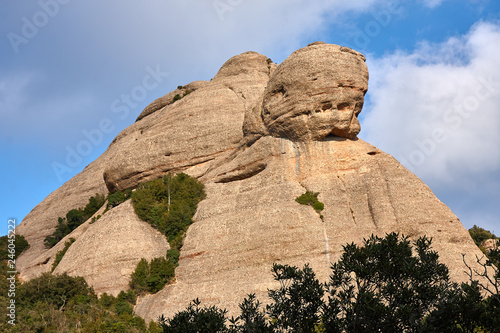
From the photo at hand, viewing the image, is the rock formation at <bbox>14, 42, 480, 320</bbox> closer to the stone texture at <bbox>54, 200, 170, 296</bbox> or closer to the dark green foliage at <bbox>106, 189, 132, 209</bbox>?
the stone texture at <bbox>54, 200, 170, 296</bbox>

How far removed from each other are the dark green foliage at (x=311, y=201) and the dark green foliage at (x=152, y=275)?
10321mm

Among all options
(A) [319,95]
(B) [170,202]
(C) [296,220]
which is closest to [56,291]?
(B) [170,202]

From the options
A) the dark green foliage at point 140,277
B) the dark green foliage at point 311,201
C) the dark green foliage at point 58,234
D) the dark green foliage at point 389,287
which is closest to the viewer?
the dark green foliage at point 389,287

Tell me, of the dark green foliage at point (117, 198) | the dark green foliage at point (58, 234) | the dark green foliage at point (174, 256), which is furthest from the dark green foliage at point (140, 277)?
the dark green foliage at point (58, 234)

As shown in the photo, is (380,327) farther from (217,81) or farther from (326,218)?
(217,81)

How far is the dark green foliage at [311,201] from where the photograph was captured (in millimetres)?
39938

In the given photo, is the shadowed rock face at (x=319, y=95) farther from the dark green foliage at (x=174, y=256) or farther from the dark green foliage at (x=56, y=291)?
the dark green foliage at (x=56, y=291)

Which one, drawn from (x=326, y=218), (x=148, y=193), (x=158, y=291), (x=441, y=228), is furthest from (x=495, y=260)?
(x=148, y=193)

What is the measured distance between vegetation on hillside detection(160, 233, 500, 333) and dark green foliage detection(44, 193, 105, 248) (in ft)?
145

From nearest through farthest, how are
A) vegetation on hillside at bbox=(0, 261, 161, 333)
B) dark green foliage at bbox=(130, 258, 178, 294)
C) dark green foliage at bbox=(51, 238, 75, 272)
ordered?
vegetation on hillside at bbox=(0, 261, 161, 333)
dark green foliage at bbox=(130, 258, 178, 294)
dark green foliage at bbox=(51, 238, 75, 272)

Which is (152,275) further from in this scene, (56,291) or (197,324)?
(197,324)

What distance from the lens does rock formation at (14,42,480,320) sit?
3691cm

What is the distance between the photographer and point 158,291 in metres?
39.3

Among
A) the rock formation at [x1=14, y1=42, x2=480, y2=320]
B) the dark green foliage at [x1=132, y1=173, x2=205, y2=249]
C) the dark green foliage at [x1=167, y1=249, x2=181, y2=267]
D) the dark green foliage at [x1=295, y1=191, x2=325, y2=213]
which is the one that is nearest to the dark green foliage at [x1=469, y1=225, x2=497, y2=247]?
the rock formation at [x1=14, y1=42, x2=480, y2=320]
